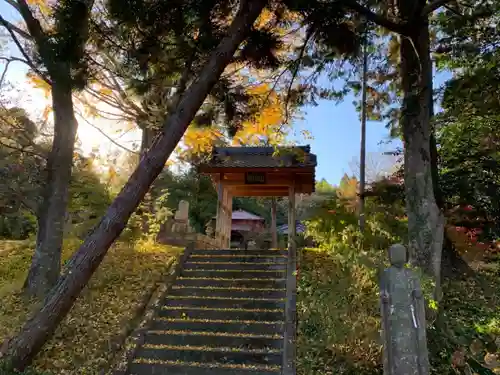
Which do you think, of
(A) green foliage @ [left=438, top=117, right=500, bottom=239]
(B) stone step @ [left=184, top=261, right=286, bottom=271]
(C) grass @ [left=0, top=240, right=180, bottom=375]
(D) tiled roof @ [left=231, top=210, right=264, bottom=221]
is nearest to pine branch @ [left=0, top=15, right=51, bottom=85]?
(C) grass @ [left=0, top=240, right=180, bottom=375]

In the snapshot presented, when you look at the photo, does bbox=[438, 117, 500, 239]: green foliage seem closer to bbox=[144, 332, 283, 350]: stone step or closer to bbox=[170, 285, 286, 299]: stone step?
bbox=[170, 285, 286, 299]: stone step

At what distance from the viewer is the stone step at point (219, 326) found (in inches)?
223

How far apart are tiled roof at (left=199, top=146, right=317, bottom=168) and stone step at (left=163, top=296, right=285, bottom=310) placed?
14.0 feet

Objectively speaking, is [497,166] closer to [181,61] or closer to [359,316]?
[359,316]

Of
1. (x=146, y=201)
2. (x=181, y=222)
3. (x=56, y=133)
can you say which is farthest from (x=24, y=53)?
(x=181, y=222)

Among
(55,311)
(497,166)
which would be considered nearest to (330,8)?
(497,166)

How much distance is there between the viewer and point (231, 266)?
301 inches

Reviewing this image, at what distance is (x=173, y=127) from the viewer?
5.56 m

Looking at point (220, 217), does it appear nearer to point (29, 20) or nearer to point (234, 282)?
point (234, 282)

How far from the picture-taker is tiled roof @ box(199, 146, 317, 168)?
395 inches

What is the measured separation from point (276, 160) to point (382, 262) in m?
5.47

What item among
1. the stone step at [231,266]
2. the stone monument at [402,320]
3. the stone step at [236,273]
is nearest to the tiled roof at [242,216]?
the stone step at [231,266]

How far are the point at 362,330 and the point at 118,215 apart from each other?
3335mm

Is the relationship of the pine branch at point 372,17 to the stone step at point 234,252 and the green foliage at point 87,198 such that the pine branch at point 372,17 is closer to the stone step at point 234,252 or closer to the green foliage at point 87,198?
the stone step at point 234,252
